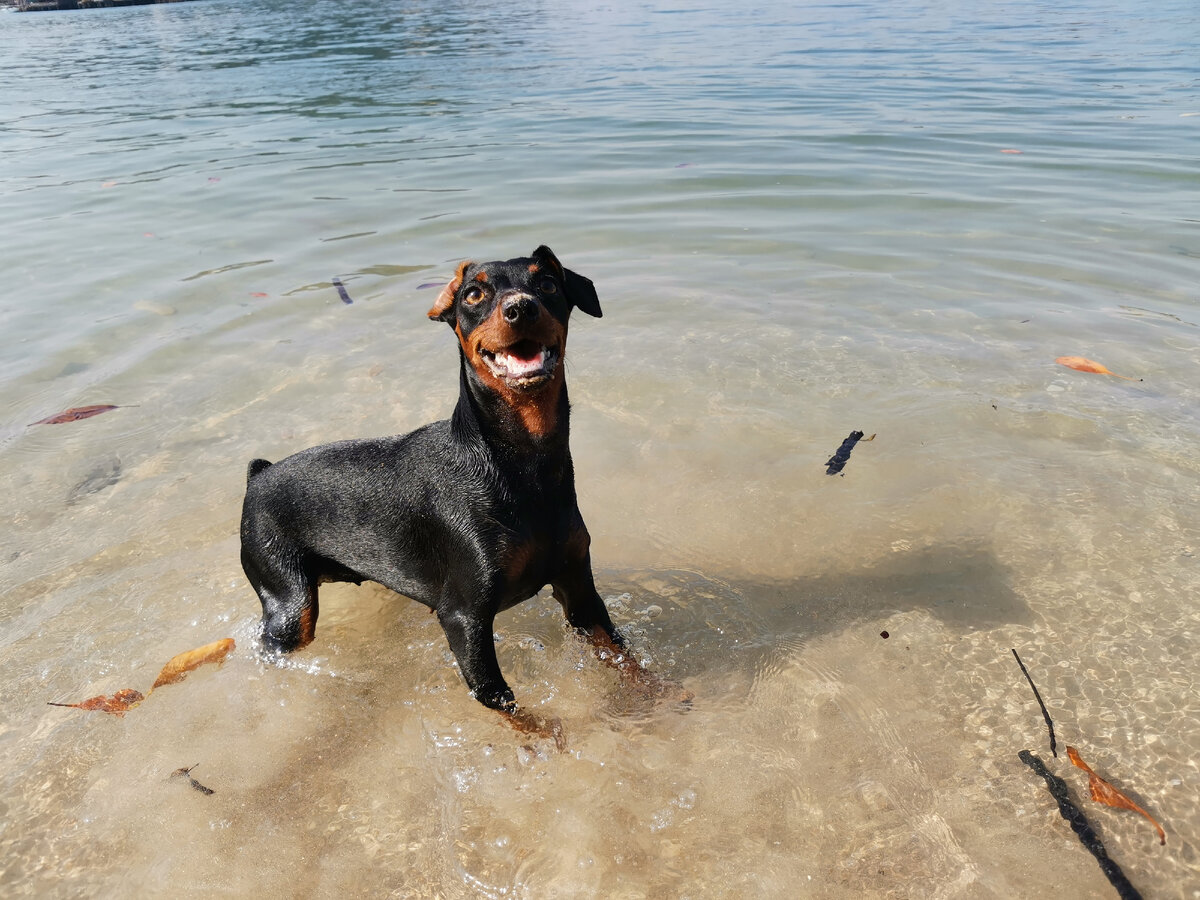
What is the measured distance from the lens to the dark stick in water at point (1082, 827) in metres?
2.90

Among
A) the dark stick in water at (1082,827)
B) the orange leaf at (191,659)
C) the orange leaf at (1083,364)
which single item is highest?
the dark stick in water at (1082,827)

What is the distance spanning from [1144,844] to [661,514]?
2.77m

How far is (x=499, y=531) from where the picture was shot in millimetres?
3408

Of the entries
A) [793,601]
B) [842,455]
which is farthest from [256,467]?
[842,455]

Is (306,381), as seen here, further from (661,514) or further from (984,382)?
(984,382)

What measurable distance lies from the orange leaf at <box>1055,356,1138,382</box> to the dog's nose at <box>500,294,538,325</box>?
485 centimetres

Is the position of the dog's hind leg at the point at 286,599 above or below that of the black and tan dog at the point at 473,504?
below

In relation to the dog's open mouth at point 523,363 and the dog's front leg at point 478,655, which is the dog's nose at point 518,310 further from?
the dog's front leg at point 478,655

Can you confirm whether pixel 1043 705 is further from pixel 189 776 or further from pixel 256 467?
pixel 256 467

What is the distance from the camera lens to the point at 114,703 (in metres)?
3.85

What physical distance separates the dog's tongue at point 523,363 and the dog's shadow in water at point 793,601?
1.62 m

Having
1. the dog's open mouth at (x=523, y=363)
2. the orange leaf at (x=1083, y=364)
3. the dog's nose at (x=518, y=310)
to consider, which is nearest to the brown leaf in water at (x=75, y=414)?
the dog's open mouth at (x=523, y=363)

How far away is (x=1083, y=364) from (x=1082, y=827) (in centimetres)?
417

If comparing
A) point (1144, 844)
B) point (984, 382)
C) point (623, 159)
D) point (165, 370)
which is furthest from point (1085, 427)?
point (623, 159)
